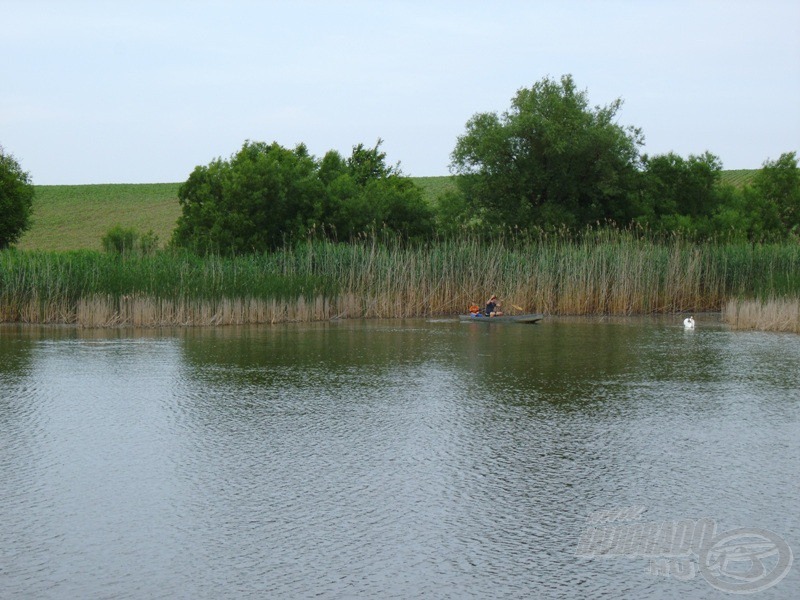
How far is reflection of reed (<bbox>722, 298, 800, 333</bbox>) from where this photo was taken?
66.5ft

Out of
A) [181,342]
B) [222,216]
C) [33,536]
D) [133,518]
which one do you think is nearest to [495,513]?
[133,518]

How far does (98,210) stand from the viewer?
8244 cm

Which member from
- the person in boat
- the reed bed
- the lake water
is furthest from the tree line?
the lake water

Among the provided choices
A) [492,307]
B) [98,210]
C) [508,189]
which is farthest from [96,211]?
[492,307]

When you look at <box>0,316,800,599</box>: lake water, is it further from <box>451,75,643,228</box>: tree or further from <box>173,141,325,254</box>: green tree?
<box>451,75,643,228</box>: tree

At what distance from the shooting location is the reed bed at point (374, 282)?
2256cm

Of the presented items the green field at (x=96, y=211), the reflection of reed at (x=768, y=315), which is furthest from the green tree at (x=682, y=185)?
the green field at (x=96, y=211)

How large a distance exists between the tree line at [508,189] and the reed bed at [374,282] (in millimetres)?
5937

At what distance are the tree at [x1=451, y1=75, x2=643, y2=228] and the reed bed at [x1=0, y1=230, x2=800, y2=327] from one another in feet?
32.1

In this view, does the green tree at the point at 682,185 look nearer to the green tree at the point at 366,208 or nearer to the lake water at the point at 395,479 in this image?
the green tree at the point at 366,208

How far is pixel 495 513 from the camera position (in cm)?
629

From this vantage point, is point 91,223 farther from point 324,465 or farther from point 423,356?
point 324,465

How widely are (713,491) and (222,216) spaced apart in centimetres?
2756

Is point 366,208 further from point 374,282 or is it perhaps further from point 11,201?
point 11,201
